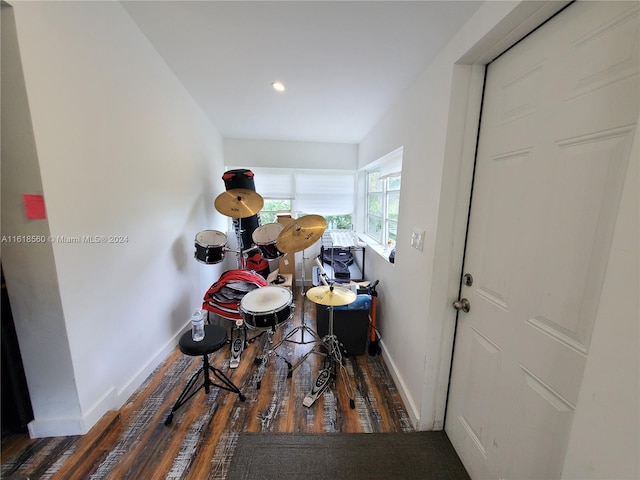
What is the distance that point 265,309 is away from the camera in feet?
5.19

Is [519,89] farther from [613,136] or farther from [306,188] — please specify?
[306,188]

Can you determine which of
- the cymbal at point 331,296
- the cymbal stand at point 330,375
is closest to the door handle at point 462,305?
the cymbal at point 331,296

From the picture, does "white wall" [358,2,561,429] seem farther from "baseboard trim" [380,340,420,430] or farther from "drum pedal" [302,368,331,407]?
"drum pedal" [302,368,331,407]

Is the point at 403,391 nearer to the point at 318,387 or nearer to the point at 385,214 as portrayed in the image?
the point at 318,387

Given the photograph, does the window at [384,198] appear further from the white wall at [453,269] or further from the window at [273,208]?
the window at [273,208]

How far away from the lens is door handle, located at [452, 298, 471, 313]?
125cm

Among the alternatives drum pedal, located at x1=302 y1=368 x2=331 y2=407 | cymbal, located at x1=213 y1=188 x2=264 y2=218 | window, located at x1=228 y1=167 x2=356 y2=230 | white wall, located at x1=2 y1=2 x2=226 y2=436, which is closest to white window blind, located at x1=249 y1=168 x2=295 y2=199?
window, located at x1=228 y1=167 x2=356 y2=230

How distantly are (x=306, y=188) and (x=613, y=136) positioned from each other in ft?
11.9

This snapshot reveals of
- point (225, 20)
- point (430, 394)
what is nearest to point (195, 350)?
point (430, 394)

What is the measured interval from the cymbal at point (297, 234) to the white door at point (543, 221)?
104cm

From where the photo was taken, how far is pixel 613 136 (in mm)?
657

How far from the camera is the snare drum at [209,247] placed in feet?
7.45

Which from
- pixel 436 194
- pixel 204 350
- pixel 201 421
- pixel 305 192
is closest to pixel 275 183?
pixel 305 192

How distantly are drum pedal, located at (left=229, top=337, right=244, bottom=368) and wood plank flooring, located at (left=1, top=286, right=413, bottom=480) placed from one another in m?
0.04
